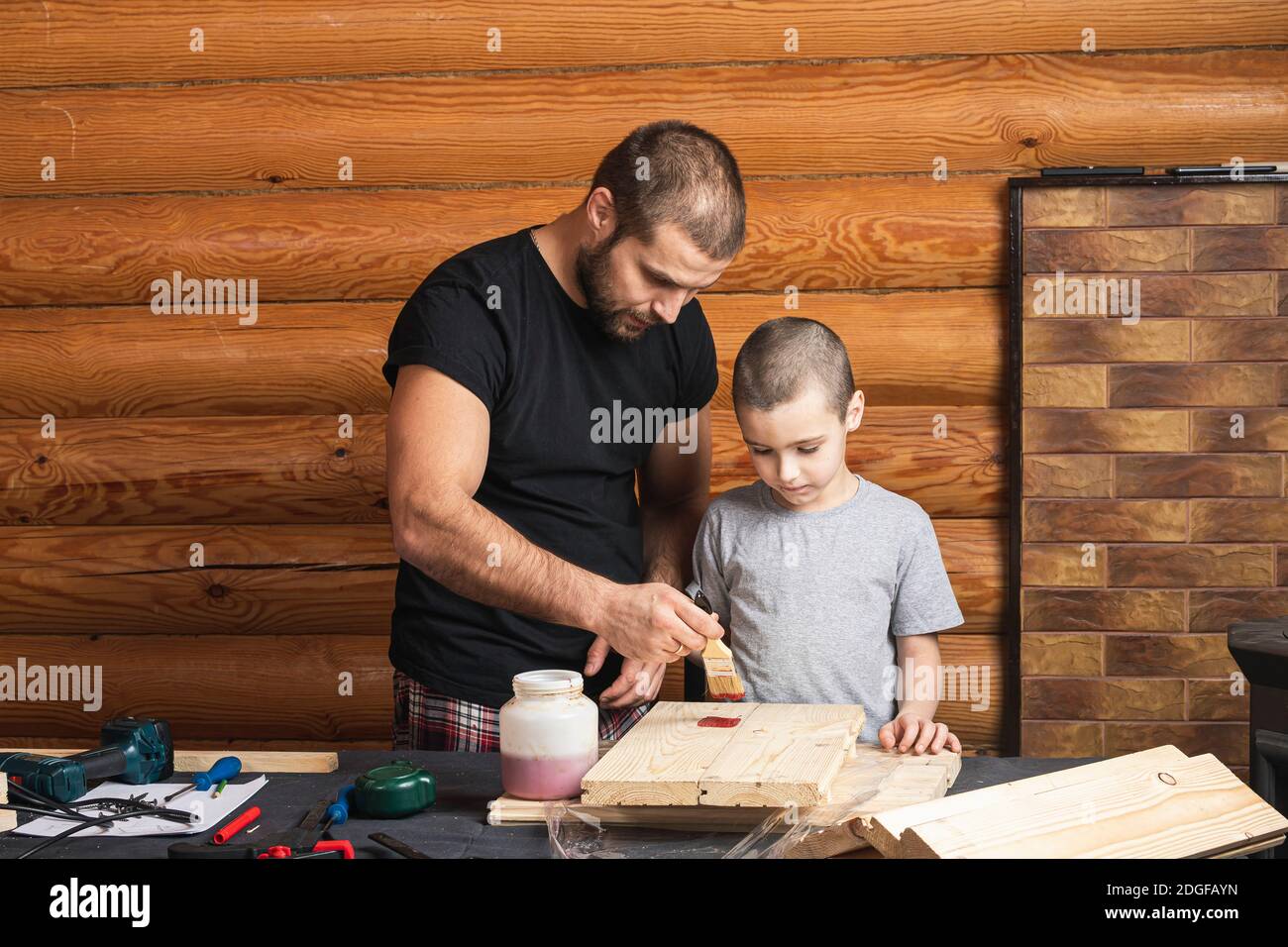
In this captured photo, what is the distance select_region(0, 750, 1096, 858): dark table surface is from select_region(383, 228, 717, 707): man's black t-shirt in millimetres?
384

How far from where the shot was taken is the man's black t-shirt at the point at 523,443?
8.21ft

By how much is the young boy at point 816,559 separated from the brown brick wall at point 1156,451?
108 cm

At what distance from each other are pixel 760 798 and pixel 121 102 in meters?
3.43

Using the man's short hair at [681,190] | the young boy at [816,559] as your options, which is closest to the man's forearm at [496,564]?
the young boy at [816,559]

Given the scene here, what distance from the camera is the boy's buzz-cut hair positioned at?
8.29 feet

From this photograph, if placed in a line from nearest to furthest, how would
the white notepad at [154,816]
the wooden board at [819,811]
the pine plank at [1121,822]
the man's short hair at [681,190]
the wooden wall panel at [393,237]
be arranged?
1. the pine plank at [1121,822]
2. the wooden board at [819,811]
3. the white notepad at [154,816]
4. the man's short hair at [681,190]
5. the wooden wall panel at [393,237]

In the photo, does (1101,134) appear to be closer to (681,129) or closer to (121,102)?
(681,129)

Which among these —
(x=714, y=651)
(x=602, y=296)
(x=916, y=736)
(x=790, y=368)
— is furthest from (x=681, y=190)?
(x=916, y=736)

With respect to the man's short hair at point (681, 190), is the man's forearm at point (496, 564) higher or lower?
lower

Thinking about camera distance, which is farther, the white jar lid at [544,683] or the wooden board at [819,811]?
the white jar lid at [544,683]

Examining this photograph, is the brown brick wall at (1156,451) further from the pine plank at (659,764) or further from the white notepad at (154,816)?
the white notepad at (154,816)

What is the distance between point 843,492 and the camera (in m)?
2.77

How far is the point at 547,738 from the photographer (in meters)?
1.85

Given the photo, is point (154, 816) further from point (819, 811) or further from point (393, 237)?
point (393, 237)
